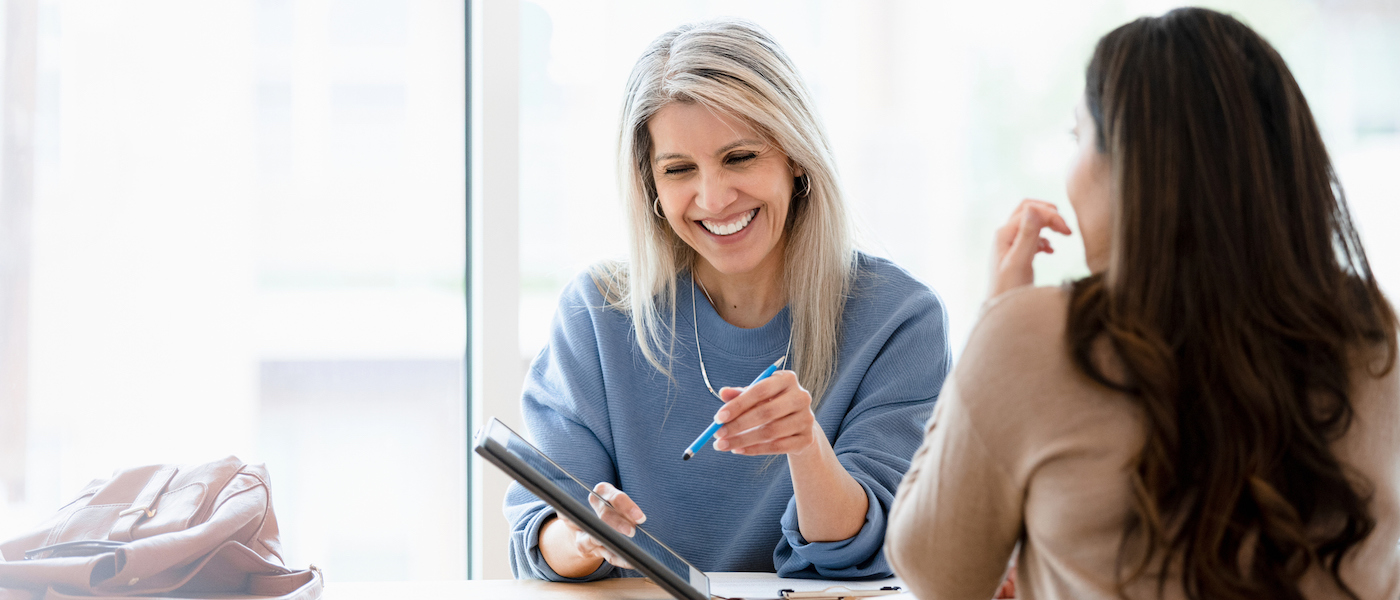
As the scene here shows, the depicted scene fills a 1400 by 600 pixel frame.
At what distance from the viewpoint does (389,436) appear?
222cm

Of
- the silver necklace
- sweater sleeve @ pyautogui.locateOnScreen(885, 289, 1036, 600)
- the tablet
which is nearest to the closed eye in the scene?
the silver necklace

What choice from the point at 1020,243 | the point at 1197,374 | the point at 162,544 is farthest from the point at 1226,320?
the point at 162,544

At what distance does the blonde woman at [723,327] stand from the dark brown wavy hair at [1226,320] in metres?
0.65

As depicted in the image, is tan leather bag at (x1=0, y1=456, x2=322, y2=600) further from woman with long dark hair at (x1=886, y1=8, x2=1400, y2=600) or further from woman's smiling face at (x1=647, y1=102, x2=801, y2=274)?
woman with long dark hair at (x1=886, y1=8, x2=1400, y2=600)

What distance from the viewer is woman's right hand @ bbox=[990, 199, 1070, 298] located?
3.15ft

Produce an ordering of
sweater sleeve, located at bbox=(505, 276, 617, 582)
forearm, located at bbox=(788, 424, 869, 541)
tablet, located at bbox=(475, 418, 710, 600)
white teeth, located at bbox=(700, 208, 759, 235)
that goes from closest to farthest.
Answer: tablet, located at bbox=(475, 418, 710, 600) → forearm, located at bbox=(788, 424, 869, 541) → sweater sleeve, located at bbox=(505, 276, 617, 582) → white teeth, located at bbox=(700, 208, 759, 235)

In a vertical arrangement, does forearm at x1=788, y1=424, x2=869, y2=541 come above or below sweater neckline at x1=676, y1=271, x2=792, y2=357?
below

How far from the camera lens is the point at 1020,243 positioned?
0.96 meters

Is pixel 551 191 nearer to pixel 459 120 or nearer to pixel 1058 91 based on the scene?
pixel 459 120

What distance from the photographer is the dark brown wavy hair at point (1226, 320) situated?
69cm

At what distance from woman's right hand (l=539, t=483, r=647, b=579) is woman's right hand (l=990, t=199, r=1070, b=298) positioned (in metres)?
0.51

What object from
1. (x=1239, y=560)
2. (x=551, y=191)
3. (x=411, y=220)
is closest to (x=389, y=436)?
(x=411, y=220)

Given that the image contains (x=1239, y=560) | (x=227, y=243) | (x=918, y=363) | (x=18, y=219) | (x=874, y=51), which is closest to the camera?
(x=1239, y=560)

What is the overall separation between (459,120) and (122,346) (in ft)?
2.88
